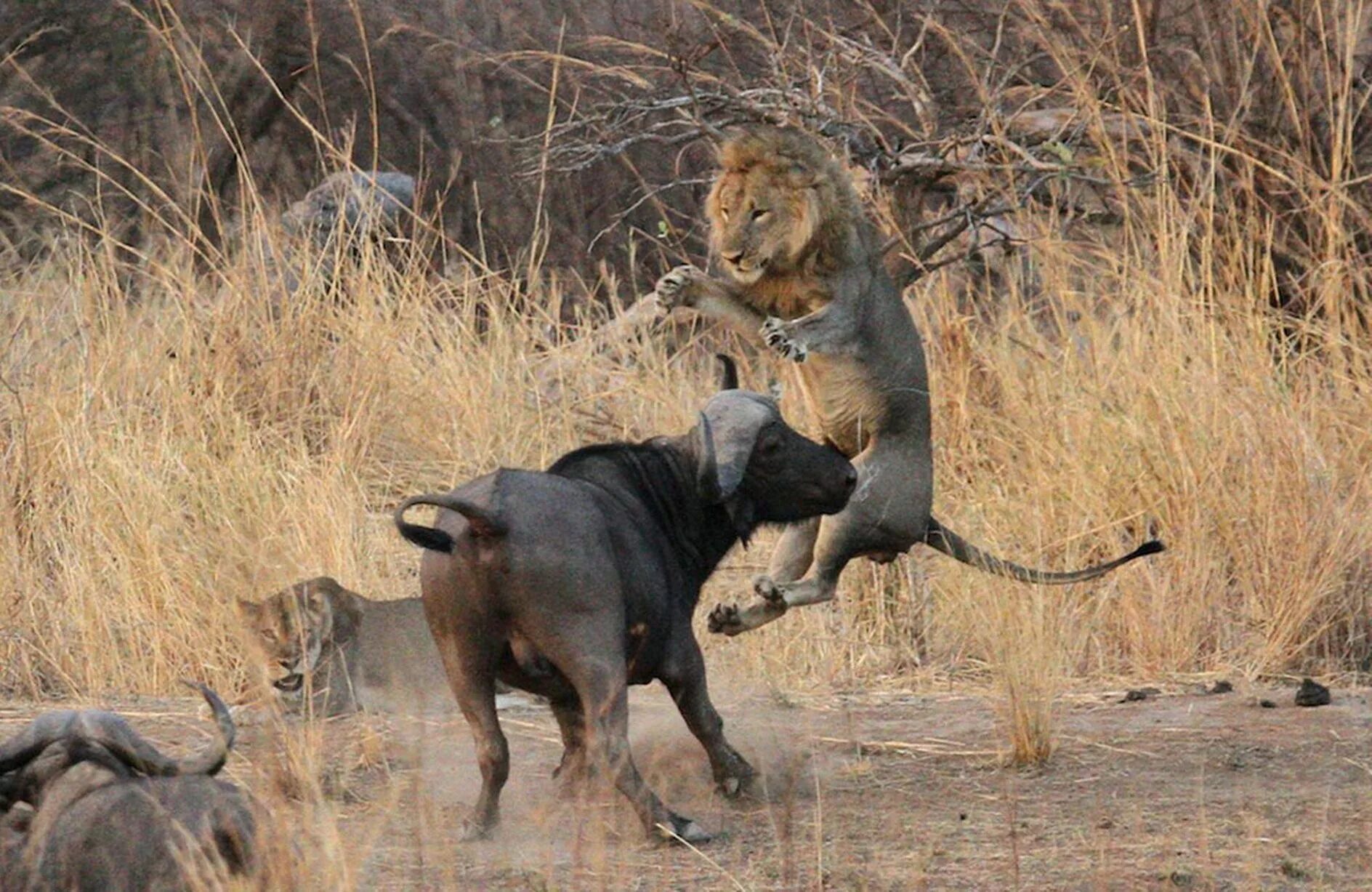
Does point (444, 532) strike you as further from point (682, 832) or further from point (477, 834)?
point (682, 832)

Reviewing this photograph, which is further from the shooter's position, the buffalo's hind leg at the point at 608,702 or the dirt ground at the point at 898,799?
the buffalo's hind leg at the point at 608,702

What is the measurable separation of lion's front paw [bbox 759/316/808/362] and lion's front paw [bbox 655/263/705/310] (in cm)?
24

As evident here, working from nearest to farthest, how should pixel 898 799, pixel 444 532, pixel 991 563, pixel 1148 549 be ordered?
pixel 444 532
pixel 898 799
pixel 1148 549
pixel 991 563

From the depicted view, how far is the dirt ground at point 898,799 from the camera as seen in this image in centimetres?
485

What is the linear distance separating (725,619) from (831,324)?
1.02 metres

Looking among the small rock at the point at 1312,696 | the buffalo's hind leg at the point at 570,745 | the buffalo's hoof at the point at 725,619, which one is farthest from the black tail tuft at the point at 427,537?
the small rock at the point at 1312,696

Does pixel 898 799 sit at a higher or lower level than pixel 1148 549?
lower

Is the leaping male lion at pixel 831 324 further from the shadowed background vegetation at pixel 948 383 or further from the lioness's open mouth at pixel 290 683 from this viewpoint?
the lioness's open mouth at pixel 290 683

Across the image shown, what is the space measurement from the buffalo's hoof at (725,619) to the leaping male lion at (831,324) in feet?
0.94

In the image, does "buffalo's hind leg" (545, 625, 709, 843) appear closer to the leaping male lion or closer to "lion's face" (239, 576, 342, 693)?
the leaping male lion

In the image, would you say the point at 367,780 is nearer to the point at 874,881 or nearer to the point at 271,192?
the point at 874,881

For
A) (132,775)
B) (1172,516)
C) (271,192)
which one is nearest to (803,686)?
(1172,516)

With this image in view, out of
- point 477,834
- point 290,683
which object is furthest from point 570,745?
point 290,683

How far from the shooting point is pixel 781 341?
6844 millimetres
